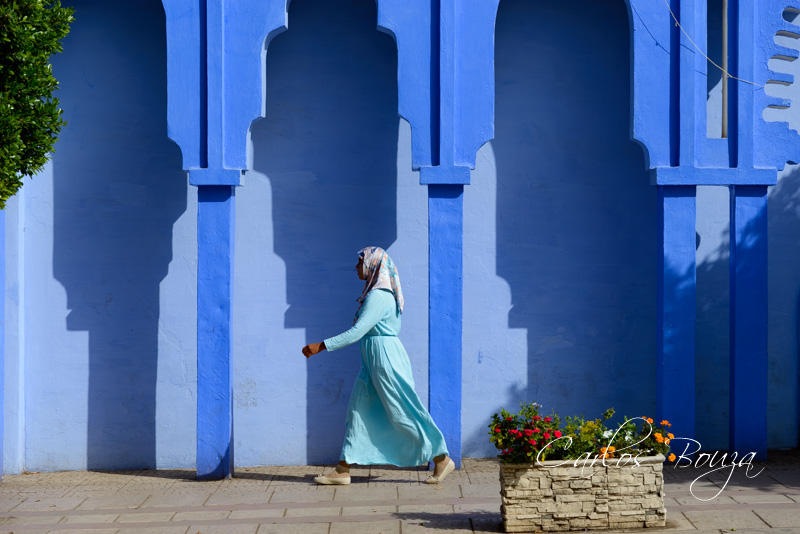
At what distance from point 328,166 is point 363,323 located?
73.8 inches

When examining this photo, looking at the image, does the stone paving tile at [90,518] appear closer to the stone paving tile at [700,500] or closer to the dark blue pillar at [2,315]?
the dark blue pillar at [2,315]

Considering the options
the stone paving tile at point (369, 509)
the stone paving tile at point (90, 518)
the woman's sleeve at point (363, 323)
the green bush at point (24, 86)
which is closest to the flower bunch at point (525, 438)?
the stone paving tile at point (369, 509)

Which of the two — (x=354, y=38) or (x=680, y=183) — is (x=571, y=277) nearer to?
(x=680, y=183)

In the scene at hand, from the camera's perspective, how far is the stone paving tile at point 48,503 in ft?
21.9

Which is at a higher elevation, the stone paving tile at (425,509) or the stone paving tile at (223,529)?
the stone paving tile at (425,509)

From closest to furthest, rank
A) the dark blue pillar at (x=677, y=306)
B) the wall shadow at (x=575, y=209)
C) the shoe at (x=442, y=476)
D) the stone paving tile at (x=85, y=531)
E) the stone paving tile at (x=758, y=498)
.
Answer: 1. the stone paving tile at (x=85, y=531)
2. the stone paving tile at (x=758, y=498)
3. the shoe at (x=442, y=476)
4. the dark blue pillar at (x=677, y=306)
5. the wall shadow at (x=575, y=209)

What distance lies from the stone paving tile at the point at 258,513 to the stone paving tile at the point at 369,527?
20.2 inches

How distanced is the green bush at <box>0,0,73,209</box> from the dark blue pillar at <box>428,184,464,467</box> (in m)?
3.00

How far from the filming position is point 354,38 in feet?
26.7

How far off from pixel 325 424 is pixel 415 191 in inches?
87.4

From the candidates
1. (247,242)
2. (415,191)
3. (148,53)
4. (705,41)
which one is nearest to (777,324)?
(705,41)

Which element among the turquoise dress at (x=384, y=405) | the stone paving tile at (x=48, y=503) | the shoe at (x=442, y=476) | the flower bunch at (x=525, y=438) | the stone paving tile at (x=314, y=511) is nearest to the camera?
the flower bunch at (x=525, y=438)

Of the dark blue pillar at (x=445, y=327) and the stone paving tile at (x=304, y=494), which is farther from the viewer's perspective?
the dark blue pillar at (x=445, y=327)

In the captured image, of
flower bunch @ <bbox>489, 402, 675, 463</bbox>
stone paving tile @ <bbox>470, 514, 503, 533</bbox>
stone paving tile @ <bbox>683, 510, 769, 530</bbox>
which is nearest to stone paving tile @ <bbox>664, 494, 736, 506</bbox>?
stone paving tile @ <bbox>683, 510, 769, 530</bbox>
